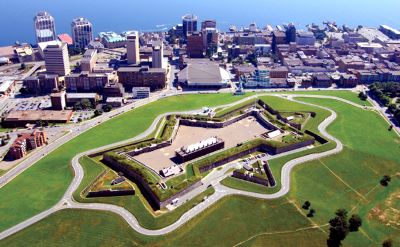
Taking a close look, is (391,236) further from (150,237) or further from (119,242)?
(119,242)

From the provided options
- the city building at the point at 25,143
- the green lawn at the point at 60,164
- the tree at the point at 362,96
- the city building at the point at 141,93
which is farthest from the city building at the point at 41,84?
the tree at the point at 362,96

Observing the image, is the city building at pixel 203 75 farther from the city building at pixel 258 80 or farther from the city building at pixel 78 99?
the city building at pixel 78 99

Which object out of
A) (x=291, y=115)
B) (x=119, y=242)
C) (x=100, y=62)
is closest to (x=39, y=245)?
(x=119, y=242)

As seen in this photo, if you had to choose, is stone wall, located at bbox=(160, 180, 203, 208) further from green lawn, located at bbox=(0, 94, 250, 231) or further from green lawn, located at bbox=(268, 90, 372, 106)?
green lawn, located at bbox=(268, 90, 372, 106)

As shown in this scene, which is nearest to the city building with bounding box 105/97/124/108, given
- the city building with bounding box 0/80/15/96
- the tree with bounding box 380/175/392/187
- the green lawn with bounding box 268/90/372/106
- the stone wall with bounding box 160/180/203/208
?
the city building with bounding box 0/80/15/96

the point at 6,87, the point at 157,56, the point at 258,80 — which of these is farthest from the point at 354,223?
the point at 6,87

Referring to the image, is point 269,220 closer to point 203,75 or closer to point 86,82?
point 203,75
